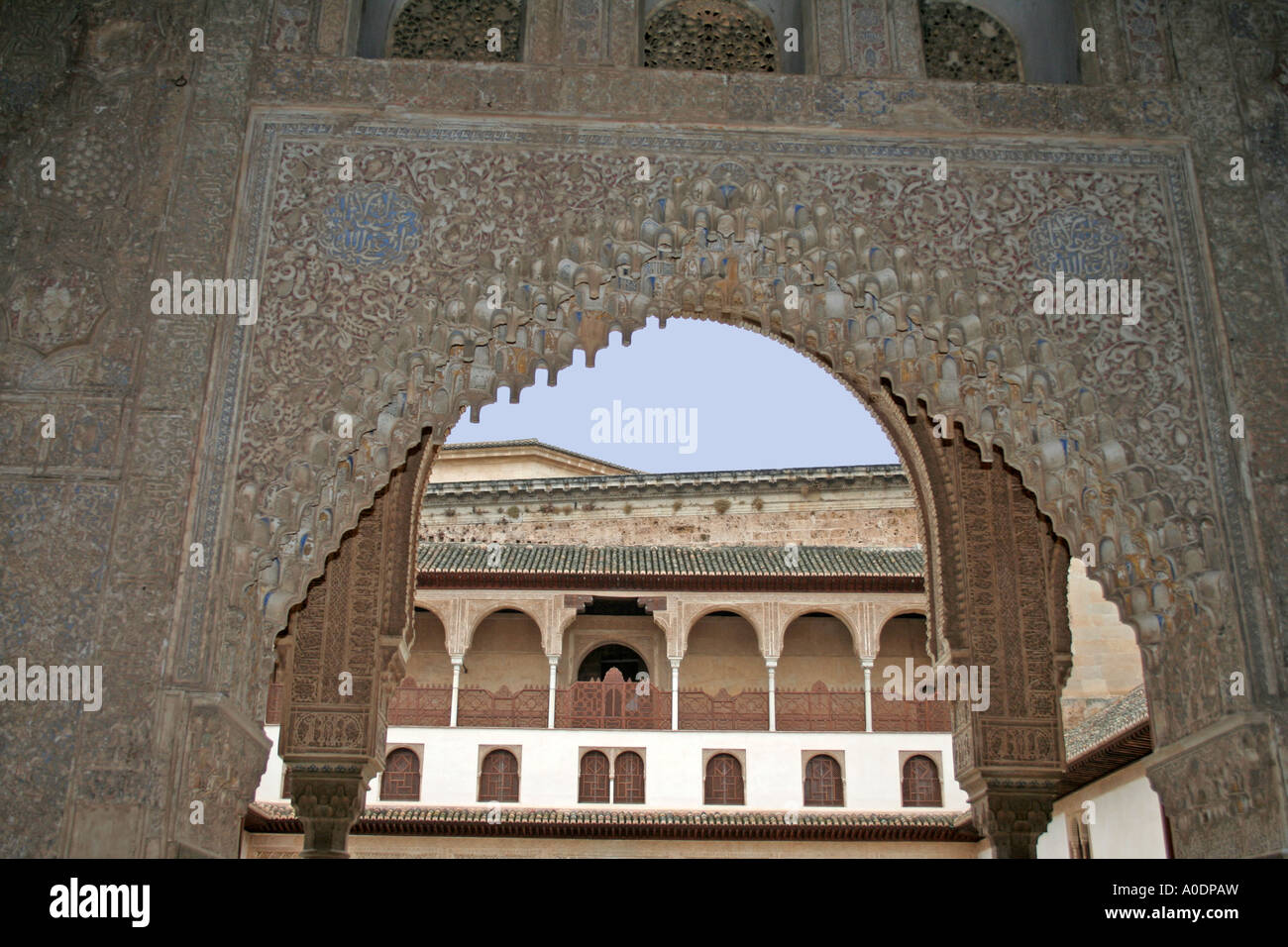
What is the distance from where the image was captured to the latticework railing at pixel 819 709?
68.2 ft

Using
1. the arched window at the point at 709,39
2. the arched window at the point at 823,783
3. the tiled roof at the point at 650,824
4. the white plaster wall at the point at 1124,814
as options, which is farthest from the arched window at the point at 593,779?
the arched window at the point at 709,39

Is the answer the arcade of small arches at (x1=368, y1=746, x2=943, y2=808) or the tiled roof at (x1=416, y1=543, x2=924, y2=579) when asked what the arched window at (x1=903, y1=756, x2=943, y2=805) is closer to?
the arcade of small arches at (x1=368, y1=746, x2=943, y2=808)

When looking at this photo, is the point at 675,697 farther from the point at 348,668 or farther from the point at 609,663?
the point at 348,668

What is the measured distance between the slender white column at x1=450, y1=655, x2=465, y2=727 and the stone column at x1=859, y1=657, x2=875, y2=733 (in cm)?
646

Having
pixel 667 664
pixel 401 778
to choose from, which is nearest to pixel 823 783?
pixel 667 664

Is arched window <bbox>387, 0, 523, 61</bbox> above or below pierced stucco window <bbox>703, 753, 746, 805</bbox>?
above

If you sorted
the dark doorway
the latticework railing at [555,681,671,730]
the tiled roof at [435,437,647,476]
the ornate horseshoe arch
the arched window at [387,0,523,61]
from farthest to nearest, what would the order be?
the tiled roof at [435,437,647,476] → the dark doorway → the latticework railing at [555,681,671,730] → the arched window at [387,0,523,61] → the ornate horseshoe arch

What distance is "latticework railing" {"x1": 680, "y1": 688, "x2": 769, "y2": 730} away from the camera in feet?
68.5

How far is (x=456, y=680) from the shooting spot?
70.1 feet

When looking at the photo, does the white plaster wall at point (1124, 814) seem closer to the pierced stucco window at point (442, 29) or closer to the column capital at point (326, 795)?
the column capital at point (326, 795)

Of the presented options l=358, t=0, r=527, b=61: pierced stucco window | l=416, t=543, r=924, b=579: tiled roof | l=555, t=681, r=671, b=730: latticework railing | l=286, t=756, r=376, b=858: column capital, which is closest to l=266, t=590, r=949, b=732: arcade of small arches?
l=555, t=681, r=671, b=730: latticework railing
